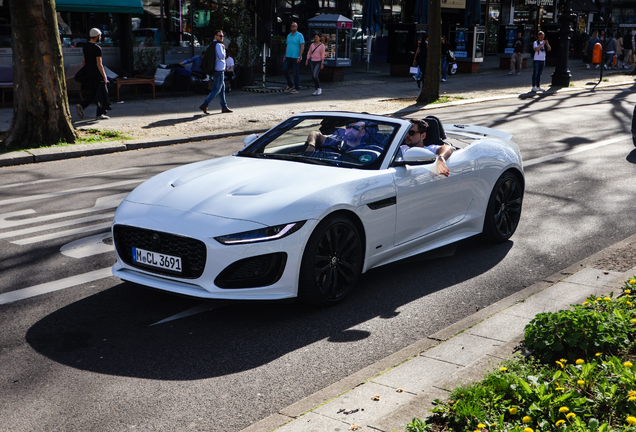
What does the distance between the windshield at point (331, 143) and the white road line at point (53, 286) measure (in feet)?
5.37

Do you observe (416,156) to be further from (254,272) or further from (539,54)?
(539,54)

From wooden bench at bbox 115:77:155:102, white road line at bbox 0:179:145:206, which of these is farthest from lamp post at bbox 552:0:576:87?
white road line at bbox 0:179:145:206

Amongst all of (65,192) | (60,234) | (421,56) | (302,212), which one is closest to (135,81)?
(421,56)

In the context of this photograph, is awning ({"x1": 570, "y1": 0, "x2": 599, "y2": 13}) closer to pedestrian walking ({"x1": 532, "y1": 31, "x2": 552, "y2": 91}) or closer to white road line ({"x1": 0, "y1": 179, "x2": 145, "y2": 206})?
pedestrian walking ({"x1": 532, "y1": 31, "x2": 552, "y2": 91})

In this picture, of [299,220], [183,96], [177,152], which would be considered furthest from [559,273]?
[183,96]

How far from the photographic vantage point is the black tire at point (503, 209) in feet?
22.8

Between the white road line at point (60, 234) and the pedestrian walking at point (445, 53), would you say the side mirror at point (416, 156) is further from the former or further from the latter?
the pedestrian walking at point (445, 53)

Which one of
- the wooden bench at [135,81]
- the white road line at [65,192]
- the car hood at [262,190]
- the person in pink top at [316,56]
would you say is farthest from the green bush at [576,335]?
A: the person in pink top at [316,56]

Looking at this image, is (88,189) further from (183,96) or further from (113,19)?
(113,19)

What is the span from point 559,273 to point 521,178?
1.52 m

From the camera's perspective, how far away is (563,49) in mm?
24641

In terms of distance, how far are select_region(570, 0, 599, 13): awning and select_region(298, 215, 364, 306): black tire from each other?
145 feet

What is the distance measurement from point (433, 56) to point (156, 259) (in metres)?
15.9

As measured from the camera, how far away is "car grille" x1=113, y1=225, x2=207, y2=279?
4.85 metres
